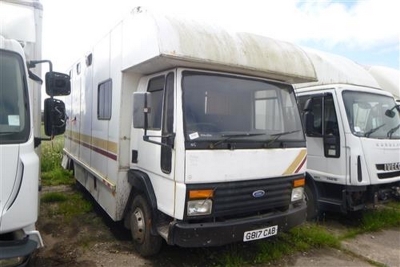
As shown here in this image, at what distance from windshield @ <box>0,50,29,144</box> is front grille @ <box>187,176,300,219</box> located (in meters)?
1.65

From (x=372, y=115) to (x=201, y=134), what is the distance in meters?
3.83

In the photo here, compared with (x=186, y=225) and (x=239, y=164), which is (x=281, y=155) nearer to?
(x=239, y=164)

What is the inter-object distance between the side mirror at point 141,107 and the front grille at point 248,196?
0.94 meters

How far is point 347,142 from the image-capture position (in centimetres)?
548

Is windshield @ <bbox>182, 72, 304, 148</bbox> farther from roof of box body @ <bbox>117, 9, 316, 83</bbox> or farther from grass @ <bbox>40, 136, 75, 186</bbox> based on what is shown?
grass @ <bbox>40, 136, 75, 186</bbox>

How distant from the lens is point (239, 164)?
3711mm

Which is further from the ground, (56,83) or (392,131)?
(56,83)

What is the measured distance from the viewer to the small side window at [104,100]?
490 centimetres

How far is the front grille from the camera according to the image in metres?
3.58

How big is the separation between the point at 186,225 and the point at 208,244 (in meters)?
0.31

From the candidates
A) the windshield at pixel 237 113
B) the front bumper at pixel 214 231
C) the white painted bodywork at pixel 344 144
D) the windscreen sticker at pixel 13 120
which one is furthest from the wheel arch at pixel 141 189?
the white painted bodywork at pixel 344 144

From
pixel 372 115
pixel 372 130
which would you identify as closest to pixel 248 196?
pixel 372 130

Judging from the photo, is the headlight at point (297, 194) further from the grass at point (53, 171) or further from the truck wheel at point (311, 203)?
the grass at point (53, 171)

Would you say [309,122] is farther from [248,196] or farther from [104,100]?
[104,100]
